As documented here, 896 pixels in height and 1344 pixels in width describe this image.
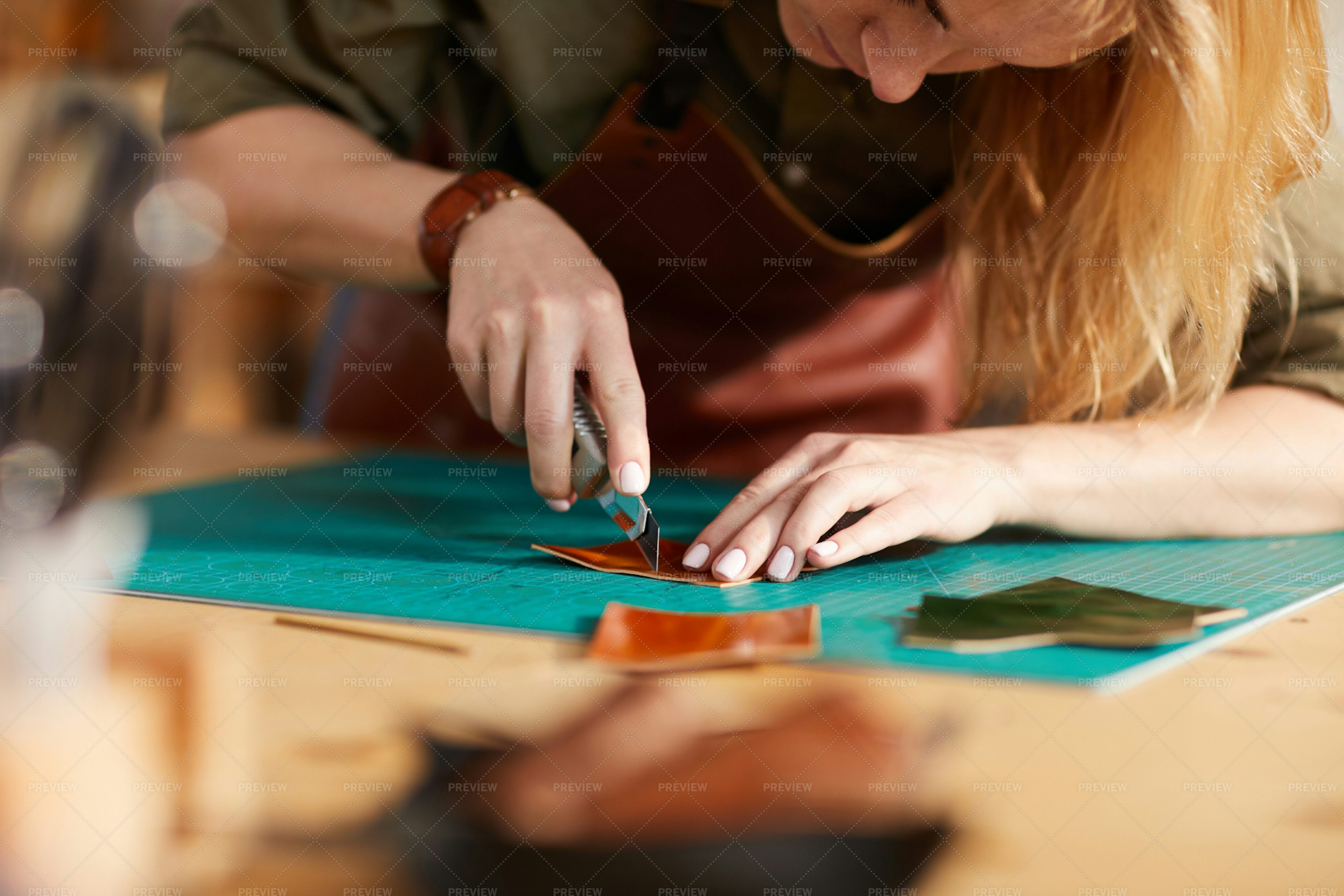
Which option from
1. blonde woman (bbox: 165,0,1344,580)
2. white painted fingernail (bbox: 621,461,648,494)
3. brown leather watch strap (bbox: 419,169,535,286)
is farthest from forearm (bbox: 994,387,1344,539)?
brown leather watch strap (bbox: 419,169,535,286)

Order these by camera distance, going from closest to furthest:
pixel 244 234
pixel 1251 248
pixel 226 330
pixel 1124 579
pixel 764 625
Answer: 1. pixel 764 625
2. pixel 1124 579
3. pixel 1251 248
4. pixel 244 234
5. pixel 226 330

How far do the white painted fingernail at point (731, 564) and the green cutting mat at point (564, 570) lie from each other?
1cm

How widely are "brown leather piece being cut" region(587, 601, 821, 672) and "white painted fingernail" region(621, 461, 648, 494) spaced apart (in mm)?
111

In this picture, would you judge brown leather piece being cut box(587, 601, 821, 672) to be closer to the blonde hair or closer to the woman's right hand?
the woman's right hand

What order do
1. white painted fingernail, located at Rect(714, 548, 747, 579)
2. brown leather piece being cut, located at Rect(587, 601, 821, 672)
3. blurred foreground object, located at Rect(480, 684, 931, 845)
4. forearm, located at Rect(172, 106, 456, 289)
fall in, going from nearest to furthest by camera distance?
brown leather piece being cut, located at Rect(587, 601, 821, 672)
white painted fingernail, located at Rect(714, 548, 747, 579)
blurred foreground object, located at Rect(480, 684, 931, 845)
forearm, located at Rect(172, 106, 456, 289)

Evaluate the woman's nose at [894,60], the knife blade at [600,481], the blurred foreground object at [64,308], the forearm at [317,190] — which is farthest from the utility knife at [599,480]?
the blurred foreground object at [64,308]

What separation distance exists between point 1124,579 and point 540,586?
405 mm

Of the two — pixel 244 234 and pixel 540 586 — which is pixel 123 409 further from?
pixel 540 586

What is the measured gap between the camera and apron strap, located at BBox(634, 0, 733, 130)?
1.05m

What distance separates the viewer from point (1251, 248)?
3.05 feet

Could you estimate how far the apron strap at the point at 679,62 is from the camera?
3.46ft

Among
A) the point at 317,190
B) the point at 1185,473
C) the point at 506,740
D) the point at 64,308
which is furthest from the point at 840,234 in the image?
the point at 64,308

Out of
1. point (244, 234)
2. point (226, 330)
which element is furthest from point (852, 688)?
point (226, 330)

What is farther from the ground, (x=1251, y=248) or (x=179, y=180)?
(x=1251, y=248)
